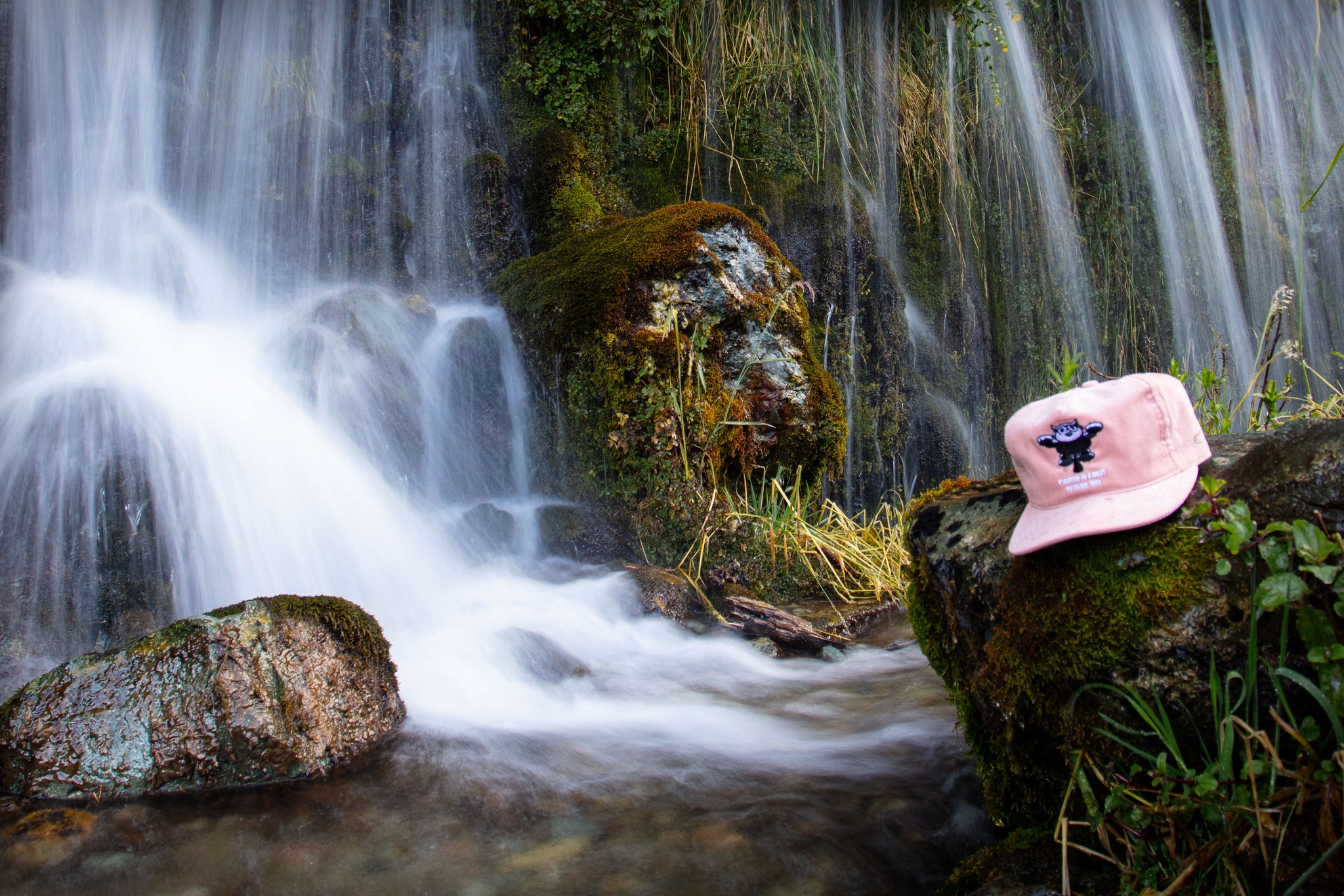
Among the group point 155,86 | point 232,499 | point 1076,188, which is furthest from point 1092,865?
point 1076,188

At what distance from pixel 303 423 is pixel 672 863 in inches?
147

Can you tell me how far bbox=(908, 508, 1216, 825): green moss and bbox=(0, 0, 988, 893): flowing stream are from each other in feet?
1.28

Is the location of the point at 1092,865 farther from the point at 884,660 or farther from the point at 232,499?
the point at 232,499

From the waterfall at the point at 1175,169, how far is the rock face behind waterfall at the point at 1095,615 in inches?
342

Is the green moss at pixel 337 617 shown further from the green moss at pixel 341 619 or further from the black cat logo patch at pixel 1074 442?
the black cat logo patch at pixel 1074 442

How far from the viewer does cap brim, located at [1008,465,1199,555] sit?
1.60m

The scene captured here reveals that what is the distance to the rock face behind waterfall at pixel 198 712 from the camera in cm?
241

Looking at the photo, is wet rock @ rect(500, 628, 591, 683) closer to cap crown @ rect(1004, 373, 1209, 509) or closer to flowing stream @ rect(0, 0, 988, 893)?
flowing stream @ rect(0, 0, 988, 893)

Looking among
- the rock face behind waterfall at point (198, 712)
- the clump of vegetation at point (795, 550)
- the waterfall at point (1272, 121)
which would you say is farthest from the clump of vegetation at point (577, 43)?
the waterfall at point (1272, 121)

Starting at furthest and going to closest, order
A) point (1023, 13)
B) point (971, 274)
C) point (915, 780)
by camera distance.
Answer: point (1023, 13), point (971, 274), point (915, 780)

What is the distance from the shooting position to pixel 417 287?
6559 mm

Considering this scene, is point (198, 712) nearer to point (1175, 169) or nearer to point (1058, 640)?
point (1058, 640)

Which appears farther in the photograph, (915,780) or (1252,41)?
(1252,41)

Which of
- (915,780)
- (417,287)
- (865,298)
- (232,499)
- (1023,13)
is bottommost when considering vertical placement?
(915,780)
